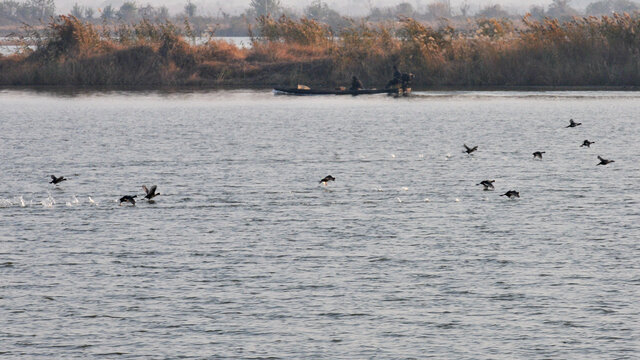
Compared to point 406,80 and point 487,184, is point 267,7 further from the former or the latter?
point 487,184

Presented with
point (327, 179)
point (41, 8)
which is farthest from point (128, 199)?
point (41, 8)

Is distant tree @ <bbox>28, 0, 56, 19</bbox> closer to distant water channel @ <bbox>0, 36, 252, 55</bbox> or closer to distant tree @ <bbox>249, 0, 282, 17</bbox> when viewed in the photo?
distant water channel @ <bbox>0, 36, 252, 55</bbox>

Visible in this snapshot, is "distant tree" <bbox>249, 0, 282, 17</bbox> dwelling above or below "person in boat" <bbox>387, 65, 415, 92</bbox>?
above

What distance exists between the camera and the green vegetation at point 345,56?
199 ft

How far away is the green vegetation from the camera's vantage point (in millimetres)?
60719

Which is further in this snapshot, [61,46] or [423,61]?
[61,46]

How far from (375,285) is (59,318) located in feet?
15.9

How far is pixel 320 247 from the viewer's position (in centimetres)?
2036

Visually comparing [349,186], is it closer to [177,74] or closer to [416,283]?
[416,283]

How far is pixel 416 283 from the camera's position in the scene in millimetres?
17500

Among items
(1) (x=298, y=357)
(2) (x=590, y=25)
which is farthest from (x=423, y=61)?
(1) (x=298, y=357)

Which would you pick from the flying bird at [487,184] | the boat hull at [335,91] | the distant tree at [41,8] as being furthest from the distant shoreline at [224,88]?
the distant tree at [41,8]

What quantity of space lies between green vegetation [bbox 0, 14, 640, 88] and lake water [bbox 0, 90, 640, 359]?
64.5 ft

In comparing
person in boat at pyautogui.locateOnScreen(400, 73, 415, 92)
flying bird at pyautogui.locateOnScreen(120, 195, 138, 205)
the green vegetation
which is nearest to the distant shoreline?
the green vegetation
